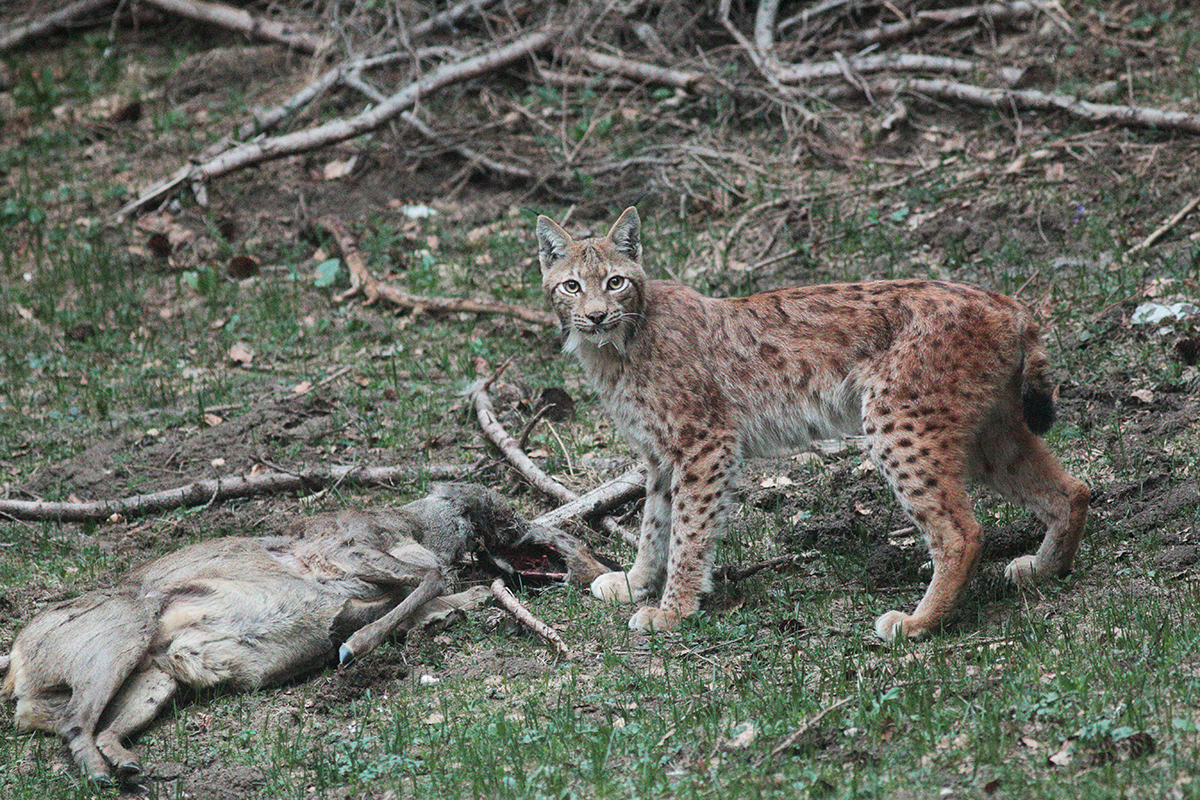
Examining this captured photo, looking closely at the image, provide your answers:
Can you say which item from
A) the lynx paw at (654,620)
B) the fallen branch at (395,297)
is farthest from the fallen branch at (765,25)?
the lynx paw at (654,620)

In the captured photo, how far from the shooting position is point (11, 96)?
1424 centimetres

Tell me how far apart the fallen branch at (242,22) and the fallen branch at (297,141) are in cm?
242

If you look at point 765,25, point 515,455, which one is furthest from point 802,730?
point 765,25

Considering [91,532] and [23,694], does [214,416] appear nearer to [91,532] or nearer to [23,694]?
[91,532]

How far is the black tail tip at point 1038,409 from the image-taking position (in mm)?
5609

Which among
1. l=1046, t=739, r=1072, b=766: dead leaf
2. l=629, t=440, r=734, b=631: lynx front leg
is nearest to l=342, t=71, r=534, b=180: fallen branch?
l=629, t=440, r=734, b=631: lynx front leg

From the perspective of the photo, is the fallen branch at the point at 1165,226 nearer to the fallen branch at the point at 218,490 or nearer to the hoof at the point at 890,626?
the hoof at the point at 890,626

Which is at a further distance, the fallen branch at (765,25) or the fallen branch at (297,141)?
the fallen branch at (765,25)

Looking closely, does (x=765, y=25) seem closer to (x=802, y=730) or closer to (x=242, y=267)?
(x=242, y=267)

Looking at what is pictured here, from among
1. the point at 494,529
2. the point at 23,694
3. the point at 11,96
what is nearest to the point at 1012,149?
the point at 494,529

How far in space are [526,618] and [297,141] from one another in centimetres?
719

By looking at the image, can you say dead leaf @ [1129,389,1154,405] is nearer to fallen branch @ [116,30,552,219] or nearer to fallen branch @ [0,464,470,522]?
fallen branch @ [0,464,470,522]

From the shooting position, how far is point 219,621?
5.39m

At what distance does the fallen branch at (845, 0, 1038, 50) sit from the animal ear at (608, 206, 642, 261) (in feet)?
21.0
